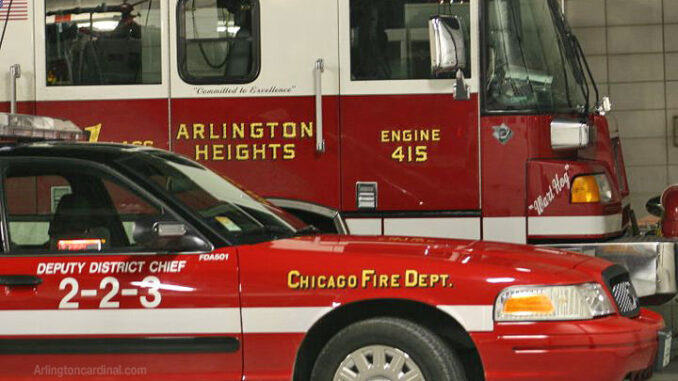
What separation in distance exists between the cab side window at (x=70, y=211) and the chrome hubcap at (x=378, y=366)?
3.34 feet

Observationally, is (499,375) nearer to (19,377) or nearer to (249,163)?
(19,377)

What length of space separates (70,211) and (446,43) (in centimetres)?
282

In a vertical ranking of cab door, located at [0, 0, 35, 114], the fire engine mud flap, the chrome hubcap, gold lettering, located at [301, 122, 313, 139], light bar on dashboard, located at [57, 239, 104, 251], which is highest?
cab door, located at [0, 0, 35, 114]

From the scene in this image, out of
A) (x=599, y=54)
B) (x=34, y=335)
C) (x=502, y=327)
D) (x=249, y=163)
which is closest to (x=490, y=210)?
(x=249, y=163)

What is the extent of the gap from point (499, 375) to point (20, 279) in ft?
6.90

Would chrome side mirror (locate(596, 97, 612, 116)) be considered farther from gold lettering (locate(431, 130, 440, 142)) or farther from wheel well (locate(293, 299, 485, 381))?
wheel well (locate(293, 299, 485, 381))

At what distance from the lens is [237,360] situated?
207 inches

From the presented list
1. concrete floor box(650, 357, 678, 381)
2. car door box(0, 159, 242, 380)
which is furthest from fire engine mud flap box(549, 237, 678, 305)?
car door box(0, 159, 242, 380)

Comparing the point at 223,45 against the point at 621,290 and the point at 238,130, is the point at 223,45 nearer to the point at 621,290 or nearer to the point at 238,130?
the point at 238,130

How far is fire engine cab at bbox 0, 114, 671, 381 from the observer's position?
5133 millimetres

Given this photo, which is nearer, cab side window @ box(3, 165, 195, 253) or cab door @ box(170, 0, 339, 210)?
cab side window @ box(3, 165, 195, 253)

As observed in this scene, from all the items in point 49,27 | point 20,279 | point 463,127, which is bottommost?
point 20,279

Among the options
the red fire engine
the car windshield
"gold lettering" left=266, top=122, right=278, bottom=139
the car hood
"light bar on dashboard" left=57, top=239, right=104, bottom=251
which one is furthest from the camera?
"gold lettering" left=266, top=122, right=278, bottom=139

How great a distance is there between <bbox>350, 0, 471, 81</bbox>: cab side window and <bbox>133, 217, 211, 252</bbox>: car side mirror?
293 cm
